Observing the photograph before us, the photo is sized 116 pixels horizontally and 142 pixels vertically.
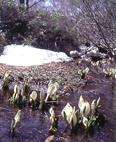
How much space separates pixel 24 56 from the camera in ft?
26.0

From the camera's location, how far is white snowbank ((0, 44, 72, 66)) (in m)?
7.01

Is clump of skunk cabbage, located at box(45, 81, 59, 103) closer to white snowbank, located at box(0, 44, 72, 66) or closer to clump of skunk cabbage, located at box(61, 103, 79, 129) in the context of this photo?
clump of skunk cabbage, located at box(61, 103, 79, 129)

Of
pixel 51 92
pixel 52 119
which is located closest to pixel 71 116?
pixel 52 119

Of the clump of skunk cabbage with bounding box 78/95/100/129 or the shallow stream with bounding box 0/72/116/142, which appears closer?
the shallow stream with bounding box 0/72/116/142

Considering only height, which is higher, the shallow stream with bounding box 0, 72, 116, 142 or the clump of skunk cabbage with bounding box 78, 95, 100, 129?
the clump of skunk cabbage with bounding box 78, 95, 100, 129

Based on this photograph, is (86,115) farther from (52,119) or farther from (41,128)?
(41,128)

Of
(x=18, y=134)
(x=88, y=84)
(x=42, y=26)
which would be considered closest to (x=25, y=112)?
(x=18, y=134)

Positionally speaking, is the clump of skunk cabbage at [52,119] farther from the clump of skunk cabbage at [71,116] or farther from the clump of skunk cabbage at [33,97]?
the clump of skunk cabbage at [33,97]

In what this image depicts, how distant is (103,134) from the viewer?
196 cm

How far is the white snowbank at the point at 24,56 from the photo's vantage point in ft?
23.0

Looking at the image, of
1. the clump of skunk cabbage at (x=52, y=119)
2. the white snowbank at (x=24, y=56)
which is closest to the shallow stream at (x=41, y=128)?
the clump of skunk cabbage at (x=52, y=119)

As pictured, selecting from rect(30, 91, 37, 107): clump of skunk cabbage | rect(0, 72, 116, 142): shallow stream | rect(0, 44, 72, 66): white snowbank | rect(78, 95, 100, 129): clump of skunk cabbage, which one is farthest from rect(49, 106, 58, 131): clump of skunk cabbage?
rect(0, 44, 72, 66): white snowbank

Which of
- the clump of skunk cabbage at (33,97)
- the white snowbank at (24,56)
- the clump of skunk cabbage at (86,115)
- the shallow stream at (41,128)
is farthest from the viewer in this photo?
the white snowbank at (24,56)

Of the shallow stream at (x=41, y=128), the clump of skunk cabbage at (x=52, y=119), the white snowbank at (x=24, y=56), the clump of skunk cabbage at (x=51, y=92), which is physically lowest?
the shallow stream at (x=41, y=128)
